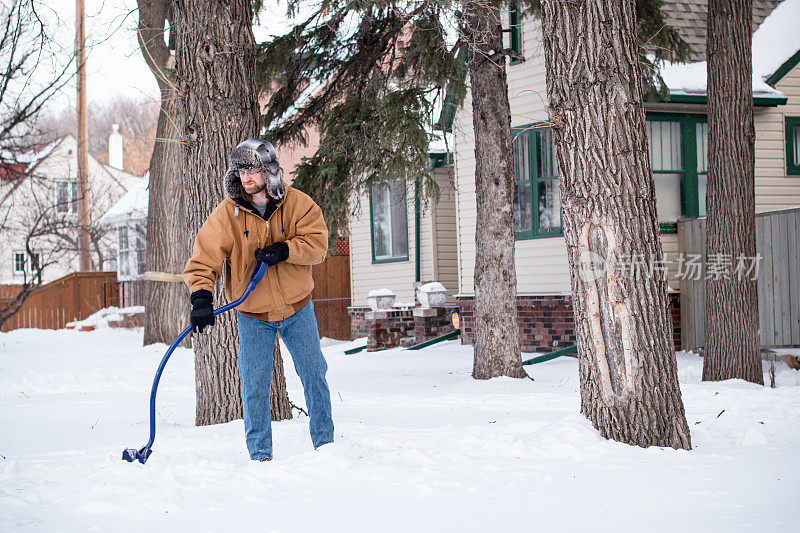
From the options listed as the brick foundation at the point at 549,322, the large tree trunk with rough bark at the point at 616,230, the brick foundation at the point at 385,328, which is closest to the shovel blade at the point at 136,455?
the large tree trunk with rough bark at the point at 616,230

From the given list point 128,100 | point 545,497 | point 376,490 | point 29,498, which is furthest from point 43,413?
point 128,100

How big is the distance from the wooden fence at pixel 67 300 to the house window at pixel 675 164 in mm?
19783

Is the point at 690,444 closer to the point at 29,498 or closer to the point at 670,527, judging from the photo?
the point at 670,527

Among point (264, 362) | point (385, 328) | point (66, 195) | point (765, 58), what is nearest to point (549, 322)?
point (385, 328)

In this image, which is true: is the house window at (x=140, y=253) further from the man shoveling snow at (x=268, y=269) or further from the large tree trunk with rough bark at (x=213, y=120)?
the man shoveling snow at (x=268, y=269)

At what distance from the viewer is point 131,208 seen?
94.6 feet

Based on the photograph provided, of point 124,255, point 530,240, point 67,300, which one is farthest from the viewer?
point 124,255

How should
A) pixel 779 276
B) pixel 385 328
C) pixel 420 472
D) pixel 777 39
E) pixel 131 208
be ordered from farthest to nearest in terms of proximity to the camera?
pixel 131 208, pixel 385 328, pixel 777 39, pixel 779 276, pixel 420 472

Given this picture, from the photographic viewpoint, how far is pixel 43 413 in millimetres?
8383

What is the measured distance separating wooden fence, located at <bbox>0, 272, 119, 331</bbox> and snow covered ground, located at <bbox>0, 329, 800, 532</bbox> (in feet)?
66.7

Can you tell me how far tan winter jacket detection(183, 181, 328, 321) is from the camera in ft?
16.4

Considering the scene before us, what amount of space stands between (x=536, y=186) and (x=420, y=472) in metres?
9.27

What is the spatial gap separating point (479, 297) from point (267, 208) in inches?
204

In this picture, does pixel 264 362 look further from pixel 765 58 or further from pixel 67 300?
pixel 67 300
